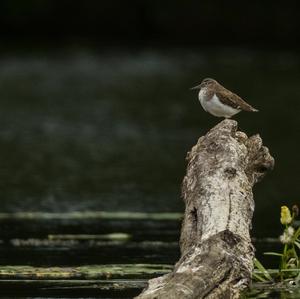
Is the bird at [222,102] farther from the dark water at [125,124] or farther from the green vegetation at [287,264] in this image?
the dark water at [125,124]

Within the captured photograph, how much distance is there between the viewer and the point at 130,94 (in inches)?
1359

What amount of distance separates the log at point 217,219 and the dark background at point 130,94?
3.93 meters

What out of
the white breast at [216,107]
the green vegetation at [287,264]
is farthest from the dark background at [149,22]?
the green vegetation at [287,264]

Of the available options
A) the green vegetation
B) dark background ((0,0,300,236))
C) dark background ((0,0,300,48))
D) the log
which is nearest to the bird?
the log

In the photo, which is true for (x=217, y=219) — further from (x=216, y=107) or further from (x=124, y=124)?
(x=124, y=124)

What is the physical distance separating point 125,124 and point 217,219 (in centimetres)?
1828

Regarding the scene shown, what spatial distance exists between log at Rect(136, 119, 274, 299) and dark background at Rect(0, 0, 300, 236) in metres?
3.93

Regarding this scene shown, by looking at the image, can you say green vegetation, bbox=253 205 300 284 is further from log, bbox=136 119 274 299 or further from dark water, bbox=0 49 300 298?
dark water, bbox=0 49 300 298

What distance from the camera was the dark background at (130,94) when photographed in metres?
19.2

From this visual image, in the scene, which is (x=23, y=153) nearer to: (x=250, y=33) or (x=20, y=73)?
(x=20, y=73)

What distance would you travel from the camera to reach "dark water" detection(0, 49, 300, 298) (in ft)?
60.4

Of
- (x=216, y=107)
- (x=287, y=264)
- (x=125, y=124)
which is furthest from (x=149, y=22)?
(x=287, y=264)

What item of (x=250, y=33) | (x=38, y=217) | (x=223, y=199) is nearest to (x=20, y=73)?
(x=250, y=33)

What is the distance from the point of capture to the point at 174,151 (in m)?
23.6
